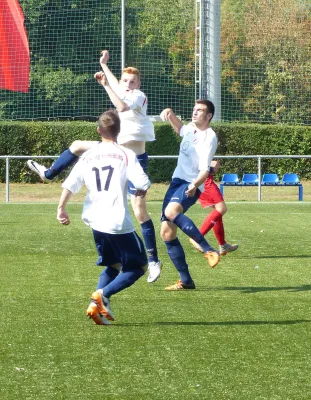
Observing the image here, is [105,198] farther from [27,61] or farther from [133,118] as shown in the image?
[27,61]

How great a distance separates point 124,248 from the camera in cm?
706

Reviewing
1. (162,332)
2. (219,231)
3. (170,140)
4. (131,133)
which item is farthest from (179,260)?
(170,140)

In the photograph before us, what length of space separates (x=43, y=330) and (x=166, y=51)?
1072 inches

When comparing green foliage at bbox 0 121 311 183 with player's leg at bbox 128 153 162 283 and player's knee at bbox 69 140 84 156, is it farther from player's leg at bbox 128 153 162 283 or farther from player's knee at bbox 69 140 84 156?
player's knee at bbox 69 140 84 156

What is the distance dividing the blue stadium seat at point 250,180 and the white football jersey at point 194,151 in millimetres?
15048

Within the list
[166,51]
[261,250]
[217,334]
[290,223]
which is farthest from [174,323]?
[166,51]

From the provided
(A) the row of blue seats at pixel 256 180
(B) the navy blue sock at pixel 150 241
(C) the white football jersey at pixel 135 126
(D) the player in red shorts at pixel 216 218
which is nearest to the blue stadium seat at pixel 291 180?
(A) the row of blue seats at pixel 256 180

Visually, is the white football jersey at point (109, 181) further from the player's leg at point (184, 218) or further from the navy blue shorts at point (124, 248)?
the player's leg at point (184, 218)

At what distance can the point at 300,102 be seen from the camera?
3381cm

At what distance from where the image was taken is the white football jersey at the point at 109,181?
6.93 metres

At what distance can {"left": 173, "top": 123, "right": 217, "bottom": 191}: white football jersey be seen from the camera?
916 cm

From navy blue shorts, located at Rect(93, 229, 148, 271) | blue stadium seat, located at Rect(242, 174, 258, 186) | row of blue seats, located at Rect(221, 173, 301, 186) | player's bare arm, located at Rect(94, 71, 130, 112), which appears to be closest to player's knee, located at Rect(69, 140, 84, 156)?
player's bare arm, located at Rect(94, 71, 130, 112)

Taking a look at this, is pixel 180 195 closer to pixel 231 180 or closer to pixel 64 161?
pixel 64 161

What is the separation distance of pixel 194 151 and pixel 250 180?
1570 cm
